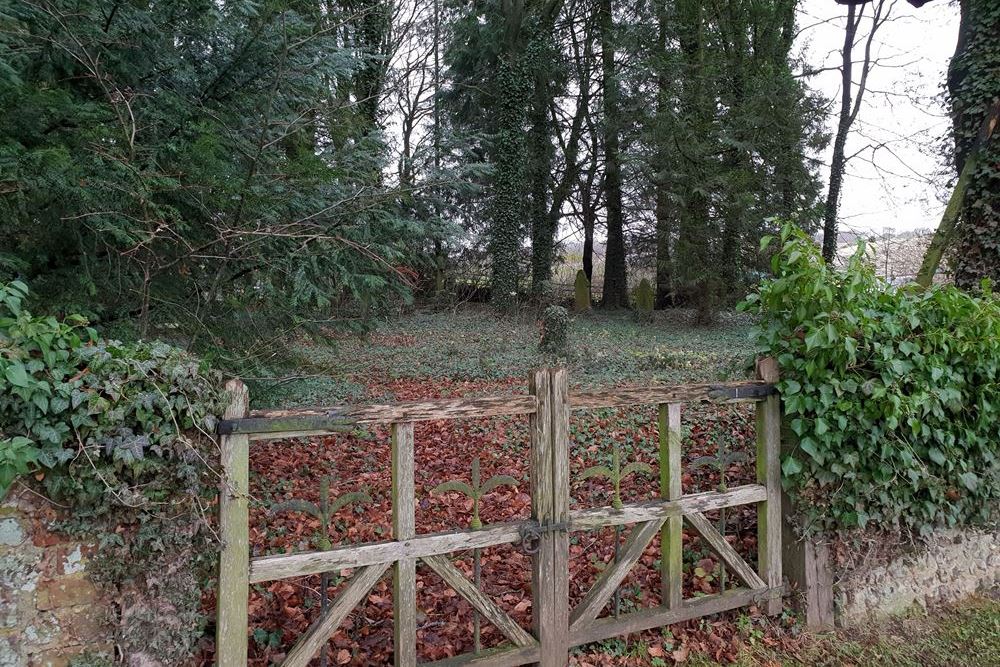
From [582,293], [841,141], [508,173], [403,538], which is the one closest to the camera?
[403,538]

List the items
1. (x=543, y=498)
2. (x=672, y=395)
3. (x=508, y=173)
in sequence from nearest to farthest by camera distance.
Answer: (x=543, y=498) < (x=672, y=395) < (x=508, y=173)

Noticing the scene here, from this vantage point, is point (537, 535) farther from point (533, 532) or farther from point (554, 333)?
point (554, 333)

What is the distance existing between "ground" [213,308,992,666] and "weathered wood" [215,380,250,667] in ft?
0.45

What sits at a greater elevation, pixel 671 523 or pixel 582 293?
pixel 582 293

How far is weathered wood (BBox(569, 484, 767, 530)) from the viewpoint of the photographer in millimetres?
3029

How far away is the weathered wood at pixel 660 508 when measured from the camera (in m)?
3.03

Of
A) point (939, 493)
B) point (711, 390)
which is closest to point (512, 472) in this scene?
point (711, 390)

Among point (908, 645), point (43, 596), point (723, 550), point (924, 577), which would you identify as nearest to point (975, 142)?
point (924, 577)

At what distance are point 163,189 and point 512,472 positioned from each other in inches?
138

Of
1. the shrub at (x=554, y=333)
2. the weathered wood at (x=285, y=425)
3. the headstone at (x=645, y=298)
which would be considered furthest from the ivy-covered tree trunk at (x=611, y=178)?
the weathered wood at (x=285, y=425)

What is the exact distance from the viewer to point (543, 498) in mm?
2908

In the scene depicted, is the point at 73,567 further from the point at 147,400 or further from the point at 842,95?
→ the point at 842,95

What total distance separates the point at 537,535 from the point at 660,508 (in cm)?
74

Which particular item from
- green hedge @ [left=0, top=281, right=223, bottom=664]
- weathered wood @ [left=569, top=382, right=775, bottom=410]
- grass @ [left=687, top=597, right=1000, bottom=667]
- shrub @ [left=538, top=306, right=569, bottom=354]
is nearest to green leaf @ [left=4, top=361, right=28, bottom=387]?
green hedge @ [left=0, top=281, right=223, bottom=664]
